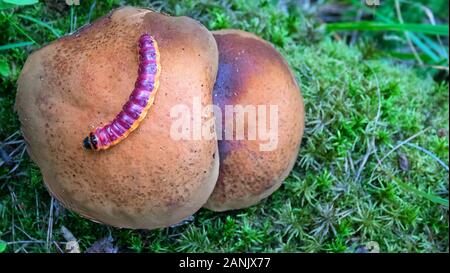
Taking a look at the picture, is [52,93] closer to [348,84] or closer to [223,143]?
[223,143]

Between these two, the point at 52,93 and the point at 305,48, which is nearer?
the point at 52,93

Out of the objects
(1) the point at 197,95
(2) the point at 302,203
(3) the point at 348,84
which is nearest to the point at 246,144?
(1) the point at 197,95

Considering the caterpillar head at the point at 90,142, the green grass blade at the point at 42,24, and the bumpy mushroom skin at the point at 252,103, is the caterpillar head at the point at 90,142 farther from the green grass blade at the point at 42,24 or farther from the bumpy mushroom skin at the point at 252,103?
the green grass blade at the point at 42,24

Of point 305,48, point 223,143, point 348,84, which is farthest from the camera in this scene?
point 305,48

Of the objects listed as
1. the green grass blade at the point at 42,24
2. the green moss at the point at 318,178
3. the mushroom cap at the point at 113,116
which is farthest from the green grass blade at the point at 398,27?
the green grass blade at the point at 42,24

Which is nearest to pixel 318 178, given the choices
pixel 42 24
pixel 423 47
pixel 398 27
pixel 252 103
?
pixel 252 103

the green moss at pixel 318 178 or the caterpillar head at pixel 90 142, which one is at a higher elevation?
the caterpillar head at pixel 90 142
